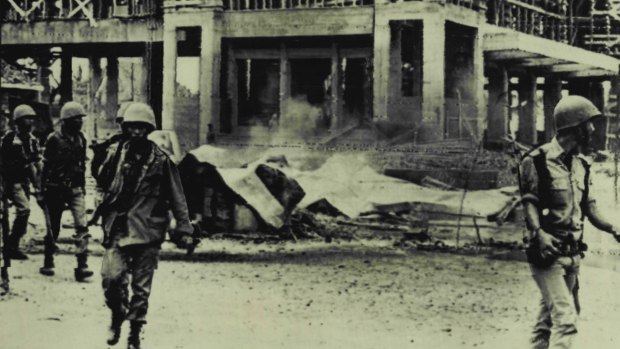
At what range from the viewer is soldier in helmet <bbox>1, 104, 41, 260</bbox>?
9.42 m

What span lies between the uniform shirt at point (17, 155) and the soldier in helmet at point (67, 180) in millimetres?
821

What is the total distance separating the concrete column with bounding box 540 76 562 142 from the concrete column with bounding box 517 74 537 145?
165 mm

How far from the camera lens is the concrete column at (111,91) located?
15.5 meters

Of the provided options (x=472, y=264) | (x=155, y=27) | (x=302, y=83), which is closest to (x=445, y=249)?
(x=472, y=264)

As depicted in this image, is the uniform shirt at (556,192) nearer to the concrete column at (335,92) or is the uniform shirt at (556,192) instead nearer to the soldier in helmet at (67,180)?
the soldier in helmet at (67,180)

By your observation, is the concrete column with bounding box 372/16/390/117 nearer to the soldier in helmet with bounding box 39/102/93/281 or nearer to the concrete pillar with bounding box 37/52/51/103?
the soldier in helmet with bounding box 39/102/93/281

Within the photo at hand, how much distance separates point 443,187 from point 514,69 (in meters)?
1.45

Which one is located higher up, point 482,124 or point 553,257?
point 482,124

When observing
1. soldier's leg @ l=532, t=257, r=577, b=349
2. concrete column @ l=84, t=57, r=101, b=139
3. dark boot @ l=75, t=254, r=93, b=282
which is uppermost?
concrete column @ l=84, t=57, r=101, b=139

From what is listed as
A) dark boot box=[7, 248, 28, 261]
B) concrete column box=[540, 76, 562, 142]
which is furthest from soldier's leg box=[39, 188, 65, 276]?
concrete column box=[540, 76, 562, 142]

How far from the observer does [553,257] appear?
17.0ft

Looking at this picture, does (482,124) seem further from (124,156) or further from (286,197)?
(124,156)

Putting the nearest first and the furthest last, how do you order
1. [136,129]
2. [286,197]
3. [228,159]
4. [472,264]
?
[136,129], [472,264], [286,197], [228,159]

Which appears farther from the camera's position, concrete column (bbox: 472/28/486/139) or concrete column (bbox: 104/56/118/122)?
concrete column (bbox: 104/56/118/122)
